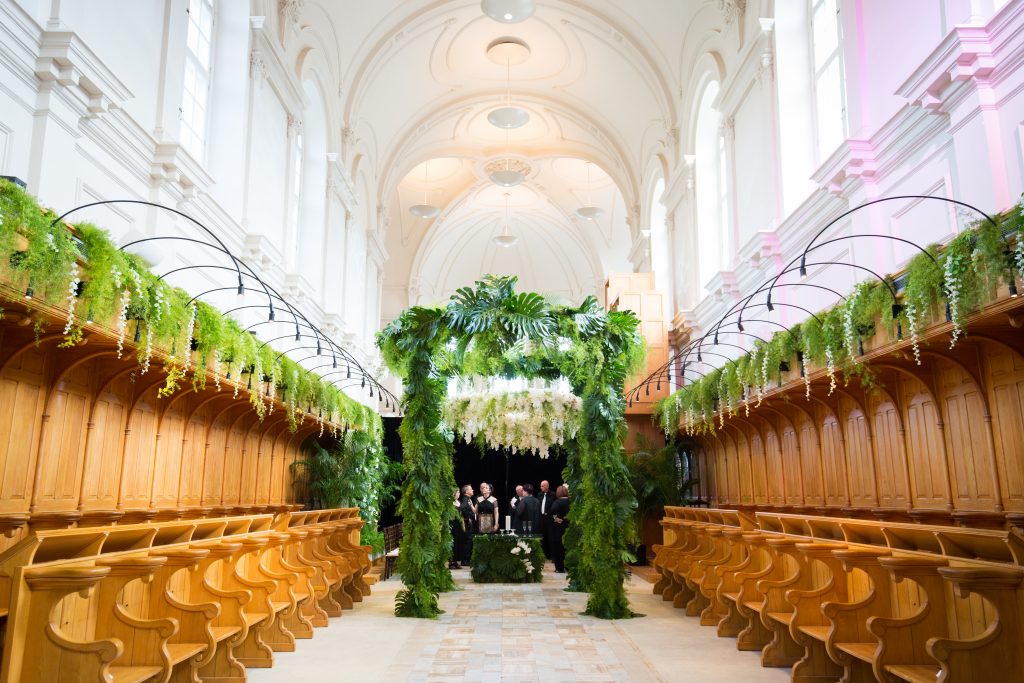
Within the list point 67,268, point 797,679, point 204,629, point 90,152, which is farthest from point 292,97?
point 797,679

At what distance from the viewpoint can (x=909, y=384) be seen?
846cm

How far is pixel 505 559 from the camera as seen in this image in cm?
1438

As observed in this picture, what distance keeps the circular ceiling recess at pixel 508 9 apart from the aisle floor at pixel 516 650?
1309cm

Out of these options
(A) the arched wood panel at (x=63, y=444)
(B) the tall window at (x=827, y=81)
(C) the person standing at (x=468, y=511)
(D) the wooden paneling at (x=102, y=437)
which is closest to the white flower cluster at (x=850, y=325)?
(B) the tall window at (x=827, y=81)

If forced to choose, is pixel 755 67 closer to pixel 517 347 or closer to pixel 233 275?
pixel 517 347

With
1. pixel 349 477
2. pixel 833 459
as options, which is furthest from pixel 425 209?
pixel 833 459

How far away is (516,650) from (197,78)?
9.35m

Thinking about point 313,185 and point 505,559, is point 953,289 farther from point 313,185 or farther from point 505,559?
point 313,185

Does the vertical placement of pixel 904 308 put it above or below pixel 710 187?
below

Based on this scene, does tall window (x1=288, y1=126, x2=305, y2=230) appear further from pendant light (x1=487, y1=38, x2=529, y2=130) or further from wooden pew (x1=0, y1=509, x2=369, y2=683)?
wooden pew (x1=0, y1=509, x2=369, y2=683)

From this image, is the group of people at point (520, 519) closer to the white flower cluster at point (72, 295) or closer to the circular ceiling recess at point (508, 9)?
the circular ceiling recess at point (508, 9)

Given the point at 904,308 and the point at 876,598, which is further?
the point at 904,308

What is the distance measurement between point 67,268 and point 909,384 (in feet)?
24.8

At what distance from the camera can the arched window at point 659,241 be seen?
21.9m
